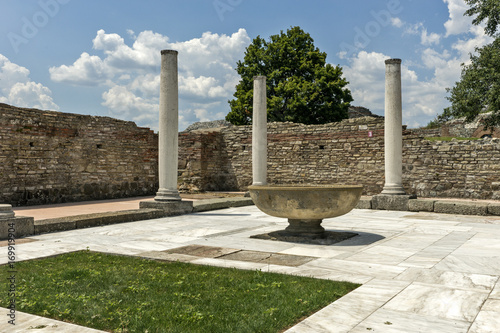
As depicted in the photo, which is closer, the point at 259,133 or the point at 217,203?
the point at 217,203

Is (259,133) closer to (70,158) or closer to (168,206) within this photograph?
(168,206)

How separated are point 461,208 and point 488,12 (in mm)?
12470

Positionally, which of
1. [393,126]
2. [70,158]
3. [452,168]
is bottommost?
[452,168]

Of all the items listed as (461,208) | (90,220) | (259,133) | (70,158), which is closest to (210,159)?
(259,133)

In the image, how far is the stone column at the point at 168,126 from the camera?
34.0ft

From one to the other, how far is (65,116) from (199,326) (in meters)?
12.1

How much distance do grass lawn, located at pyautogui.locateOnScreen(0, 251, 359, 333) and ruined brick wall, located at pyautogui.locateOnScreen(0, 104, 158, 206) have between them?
8141mm

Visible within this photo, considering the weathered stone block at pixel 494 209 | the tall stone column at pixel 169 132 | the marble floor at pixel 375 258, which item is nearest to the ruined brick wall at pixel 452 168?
the weathered stone block at pixel 494 209

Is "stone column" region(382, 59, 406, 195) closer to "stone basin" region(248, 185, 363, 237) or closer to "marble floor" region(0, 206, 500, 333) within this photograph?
"marble floor" region(0, 206, 500, 333)

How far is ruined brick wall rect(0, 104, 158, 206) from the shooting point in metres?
11.7

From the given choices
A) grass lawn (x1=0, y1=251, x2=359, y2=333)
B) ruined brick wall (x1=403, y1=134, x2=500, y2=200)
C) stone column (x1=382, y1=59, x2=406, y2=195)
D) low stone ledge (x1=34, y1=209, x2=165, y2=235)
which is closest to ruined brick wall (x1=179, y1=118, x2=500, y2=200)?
ruined brick wall (x1=403, y1=134, x2=500, y2=200)

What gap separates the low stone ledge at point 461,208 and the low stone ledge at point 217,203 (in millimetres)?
5304

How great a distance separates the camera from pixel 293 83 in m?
28.1

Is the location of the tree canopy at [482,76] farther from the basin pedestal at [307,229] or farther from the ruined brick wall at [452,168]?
the basin pedestal at [307,229]
